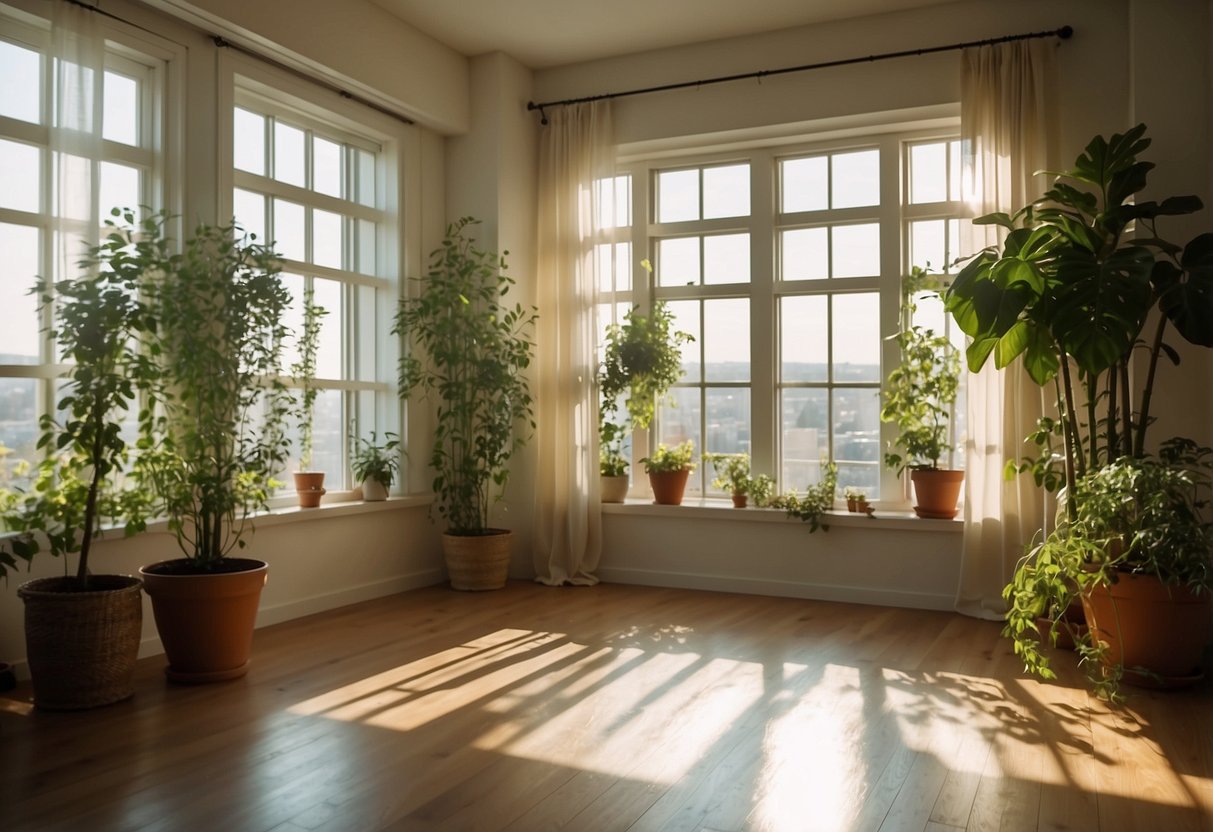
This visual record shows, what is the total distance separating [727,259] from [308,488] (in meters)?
2.78

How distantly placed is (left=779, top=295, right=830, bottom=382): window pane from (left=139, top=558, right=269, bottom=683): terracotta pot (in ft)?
11.0

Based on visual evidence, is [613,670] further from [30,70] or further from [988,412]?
[30,70]

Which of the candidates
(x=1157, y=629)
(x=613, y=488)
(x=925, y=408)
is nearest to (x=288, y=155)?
(x=613, y=488)

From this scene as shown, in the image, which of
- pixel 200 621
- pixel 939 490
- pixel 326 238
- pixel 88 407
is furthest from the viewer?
pixel 326 238

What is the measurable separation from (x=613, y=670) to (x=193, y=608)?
1622mm

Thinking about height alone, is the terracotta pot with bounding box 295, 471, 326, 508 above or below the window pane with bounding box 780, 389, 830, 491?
below

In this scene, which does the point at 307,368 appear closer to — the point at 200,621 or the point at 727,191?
the point at 200,621

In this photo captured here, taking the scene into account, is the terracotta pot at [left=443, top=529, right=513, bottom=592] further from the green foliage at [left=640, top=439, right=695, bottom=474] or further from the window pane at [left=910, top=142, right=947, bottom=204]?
the window pane at [left=910, top=142, right=947, bottom=204]

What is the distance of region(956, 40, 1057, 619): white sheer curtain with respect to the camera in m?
4.84

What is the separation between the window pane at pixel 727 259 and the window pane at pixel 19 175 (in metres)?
3.57

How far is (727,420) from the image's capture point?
5.93 meters

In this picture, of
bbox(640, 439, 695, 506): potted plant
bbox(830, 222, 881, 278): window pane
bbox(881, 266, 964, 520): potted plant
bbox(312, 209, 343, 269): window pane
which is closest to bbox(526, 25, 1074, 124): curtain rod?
bbox(830, 222, 881, 278): window pane

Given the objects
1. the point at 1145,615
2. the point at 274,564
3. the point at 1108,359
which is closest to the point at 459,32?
the point at 274,564

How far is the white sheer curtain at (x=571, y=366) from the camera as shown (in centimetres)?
587
